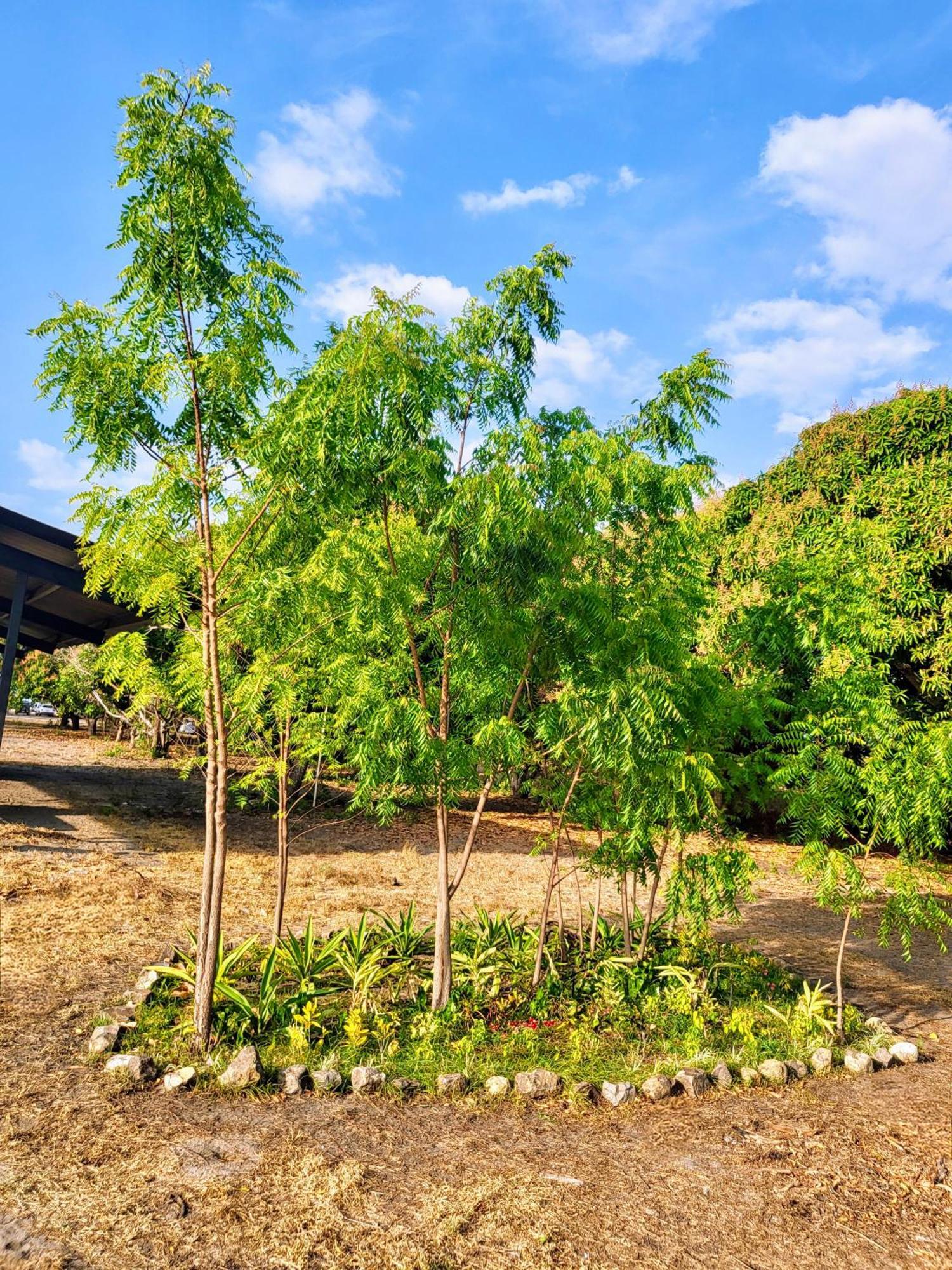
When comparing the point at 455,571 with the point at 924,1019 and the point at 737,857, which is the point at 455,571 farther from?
the point at 924,1019

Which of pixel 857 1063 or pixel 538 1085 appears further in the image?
pixel 857 1063

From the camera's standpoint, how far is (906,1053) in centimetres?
657

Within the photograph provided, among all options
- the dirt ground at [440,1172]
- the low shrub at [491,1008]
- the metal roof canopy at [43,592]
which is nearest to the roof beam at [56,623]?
the metal roof canopy at [43,592]

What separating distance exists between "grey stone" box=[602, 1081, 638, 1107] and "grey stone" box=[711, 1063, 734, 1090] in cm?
70

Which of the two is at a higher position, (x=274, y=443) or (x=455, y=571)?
(x=274, y=443)

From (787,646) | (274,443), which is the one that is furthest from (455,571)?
(787,646)

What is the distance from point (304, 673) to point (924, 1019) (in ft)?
22.4

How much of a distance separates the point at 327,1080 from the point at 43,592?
502 inches

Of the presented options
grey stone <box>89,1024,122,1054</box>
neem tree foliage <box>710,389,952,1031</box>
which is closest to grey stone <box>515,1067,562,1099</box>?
neem tree foliage <box>710,389,952,1031</box>

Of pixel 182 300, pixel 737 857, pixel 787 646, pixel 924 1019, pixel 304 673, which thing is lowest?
pixel 924 1019

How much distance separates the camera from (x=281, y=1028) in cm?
602

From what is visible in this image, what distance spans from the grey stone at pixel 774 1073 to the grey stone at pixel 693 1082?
49cm

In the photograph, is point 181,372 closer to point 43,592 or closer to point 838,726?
point 838,726

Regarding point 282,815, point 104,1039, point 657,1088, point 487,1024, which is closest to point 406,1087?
point 487,1024
